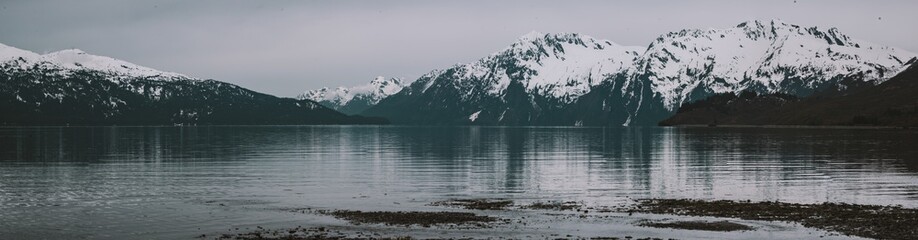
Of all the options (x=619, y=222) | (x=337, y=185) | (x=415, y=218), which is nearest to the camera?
(x=619, y=222)

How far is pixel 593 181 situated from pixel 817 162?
5096 centimetres

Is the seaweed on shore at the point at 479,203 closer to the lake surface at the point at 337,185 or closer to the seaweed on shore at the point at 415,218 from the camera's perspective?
the lake surface at the point at 337,185

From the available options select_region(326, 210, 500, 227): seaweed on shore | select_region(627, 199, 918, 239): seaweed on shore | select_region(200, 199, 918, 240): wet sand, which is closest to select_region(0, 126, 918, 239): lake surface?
select_region(326, 210, 500, 227): seaweed on shore

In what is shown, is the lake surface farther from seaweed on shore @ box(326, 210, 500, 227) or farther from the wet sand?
the wet sand

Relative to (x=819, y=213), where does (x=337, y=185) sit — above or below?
above

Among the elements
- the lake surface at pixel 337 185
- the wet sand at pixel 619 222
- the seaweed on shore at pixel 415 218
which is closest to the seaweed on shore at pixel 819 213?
the wet sand at pixel 619 222

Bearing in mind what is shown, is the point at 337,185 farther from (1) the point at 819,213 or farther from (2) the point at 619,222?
(1) the point at 819,213

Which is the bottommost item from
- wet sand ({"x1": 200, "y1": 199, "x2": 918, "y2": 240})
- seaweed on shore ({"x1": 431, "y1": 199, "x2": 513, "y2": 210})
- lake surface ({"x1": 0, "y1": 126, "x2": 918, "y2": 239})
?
wet sand ({"x1": 200, "y1": 199, "x2": 918, "y2": 240})

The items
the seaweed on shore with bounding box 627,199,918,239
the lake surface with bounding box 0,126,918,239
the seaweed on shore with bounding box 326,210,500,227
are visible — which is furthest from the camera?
the lake surface with bounding box 0,126,918,239

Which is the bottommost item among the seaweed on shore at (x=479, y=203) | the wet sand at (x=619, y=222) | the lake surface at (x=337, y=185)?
the wet sand at (x=619, y=222)

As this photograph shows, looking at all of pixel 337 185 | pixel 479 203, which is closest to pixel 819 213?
pixel 479 203

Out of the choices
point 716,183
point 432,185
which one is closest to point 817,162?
point 716,183

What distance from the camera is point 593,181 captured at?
103188mm

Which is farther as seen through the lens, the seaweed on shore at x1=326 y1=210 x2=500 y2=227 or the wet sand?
the seaweed on shore at x1=326 y1=210 x2=500 y2=227
